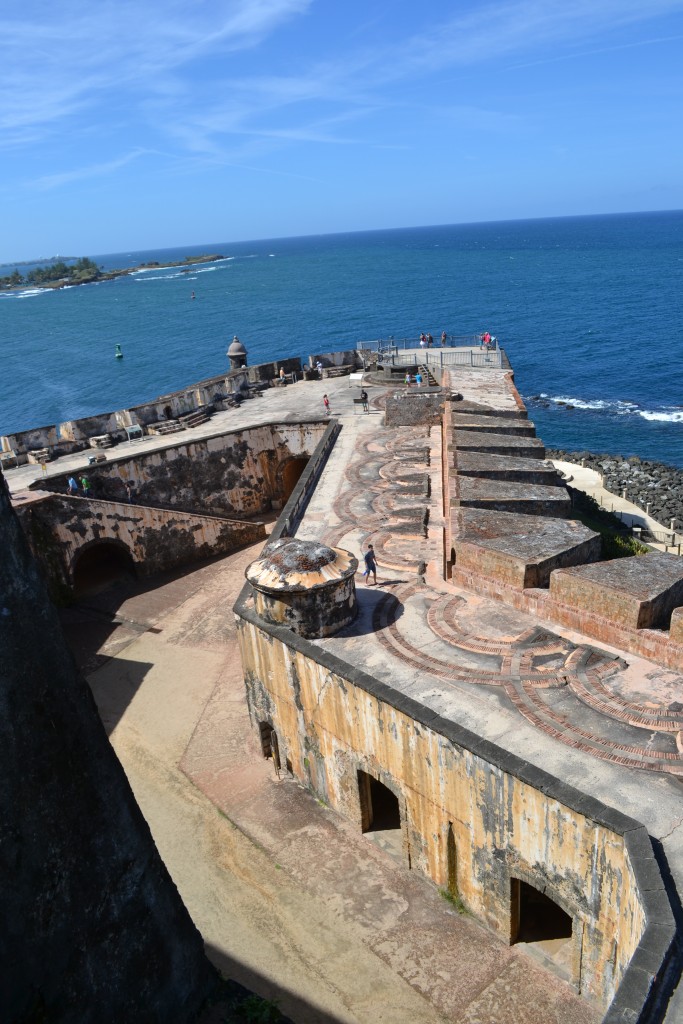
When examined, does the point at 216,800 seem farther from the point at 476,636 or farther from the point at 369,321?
the point at 369,321

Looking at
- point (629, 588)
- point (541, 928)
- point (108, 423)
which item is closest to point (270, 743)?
point (541, 928)

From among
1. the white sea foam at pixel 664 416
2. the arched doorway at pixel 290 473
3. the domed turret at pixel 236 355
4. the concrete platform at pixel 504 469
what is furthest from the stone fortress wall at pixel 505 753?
the white sea foam at pixel 664 416

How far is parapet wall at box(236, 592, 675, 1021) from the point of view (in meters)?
10.3

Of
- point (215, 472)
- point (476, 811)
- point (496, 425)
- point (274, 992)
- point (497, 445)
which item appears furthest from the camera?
point (215, 472)

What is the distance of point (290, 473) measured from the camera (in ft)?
128

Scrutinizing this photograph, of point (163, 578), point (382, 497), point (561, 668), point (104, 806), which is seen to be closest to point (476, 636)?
point (561, 668)

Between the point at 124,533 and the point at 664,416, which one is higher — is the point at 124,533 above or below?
above

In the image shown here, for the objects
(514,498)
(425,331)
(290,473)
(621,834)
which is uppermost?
(425,331)

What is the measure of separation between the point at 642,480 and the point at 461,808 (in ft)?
119

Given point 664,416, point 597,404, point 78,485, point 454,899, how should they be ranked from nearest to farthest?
point 454,899, point 78,485, point 664,416, point 597,404

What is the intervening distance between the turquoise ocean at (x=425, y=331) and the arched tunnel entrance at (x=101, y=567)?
33.8m

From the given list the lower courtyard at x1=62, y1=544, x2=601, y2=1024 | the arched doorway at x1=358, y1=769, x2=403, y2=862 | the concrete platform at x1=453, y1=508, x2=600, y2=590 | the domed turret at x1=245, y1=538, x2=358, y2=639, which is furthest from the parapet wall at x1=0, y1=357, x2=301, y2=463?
the arched doorway at x1=358, y1=769, x2=403, y2=862

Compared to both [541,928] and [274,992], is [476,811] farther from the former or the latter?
Answer: [274,992]

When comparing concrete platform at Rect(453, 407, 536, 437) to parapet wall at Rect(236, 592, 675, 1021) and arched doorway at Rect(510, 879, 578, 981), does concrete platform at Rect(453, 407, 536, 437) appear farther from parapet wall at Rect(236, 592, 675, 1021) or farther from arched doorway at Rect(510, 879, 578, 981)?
arched doorway at Rect(510, 879, 578, 981)
